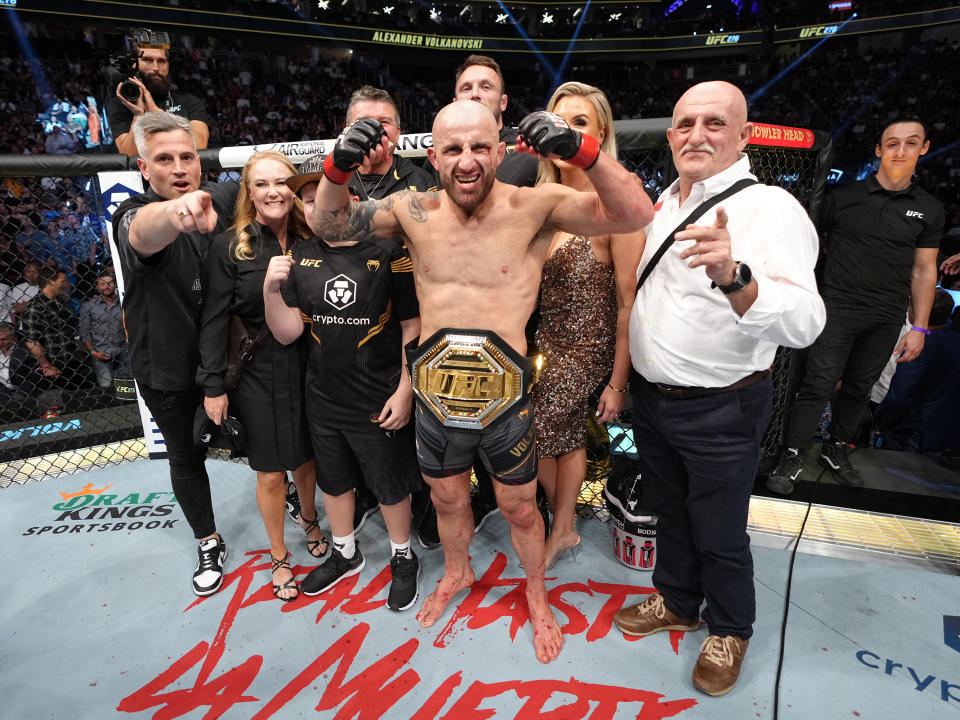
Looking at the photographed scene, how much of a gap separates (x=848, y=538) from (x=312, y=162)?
2.89 metres

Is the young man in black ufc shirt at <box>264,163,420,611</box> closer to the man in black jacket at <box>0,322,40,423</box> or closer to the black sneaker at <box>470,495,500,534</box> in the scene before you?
the black sneaker at <box>470,495,500,534</box>

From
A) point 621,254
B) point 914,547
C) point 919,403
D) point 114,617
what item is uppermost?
point 621,254

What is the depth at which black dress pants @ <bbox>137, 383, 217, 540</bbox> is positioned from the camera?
7.18ft

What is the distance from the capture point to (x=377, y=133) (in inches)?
57.0

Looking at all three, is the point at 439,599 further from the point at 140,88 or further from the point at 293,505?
the point at 140,88

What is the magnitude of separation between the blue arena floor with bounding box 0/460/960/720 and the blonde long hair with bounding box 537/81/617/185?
171cm

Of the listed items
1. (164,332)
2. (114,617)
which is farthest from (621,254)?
(114,617)

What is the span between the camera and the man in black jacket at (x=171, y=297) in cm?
185

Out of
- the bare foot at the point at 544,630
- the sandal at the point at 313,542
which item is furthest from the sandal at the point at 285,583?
the bare foot at the point at 544,630

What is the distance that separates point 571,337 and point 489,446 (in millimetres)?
567

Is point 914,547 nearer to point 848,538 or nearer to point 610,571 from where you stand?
point 848,538

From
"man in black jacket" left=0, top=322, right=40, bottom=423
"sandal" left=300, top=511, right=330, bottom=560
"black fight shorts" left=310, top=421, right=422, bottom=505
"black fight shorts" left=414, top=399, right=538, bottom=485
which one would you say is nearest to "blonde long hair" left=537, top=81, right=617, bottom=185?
"black fight shorts" left=414, top=399, right=538, bottom=485

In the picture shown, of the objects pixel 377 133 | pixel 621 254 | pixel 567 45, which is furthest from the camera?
pixel 567 45

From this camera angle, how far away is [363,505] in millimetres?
2807
